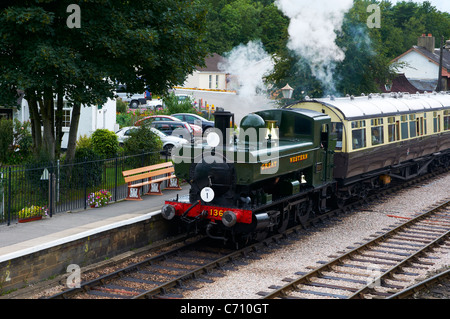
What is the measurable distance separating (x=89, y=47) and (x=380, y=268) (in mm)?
8675

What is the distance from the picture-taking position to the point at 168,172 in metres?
17.2

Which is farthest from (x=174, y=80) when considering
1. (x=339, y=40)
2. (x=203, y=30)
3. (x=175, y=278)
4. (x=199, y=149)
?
(x=339, y=40)

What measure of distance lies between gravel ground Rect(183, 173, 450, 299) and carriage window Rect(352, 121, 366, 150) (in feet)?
6.65

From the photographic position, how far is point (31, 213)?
12.9 metres

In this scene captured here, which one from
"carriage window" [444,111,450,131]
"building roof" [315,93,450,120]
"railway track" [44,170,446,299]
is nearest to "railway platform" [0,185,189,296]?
"railway track" [44,170,446,299]

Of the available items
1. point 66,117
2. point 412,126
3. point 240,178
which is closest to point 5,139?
point 66,117

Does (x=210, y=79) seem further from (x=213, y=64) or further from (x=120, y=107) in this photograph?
(x=120, y=107)

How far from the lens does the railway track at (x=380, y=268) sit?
396 inches

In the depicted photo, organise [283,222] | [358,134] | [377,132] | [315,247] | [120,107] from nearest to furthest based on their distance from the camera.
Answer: [315,247] < [283,222] < [358,134] < [377,132] < [120,107]

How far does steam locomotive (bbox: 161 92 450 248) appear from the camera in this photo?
12078 millimetres

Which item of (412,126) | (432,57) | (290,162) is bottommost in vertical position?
(290,162)

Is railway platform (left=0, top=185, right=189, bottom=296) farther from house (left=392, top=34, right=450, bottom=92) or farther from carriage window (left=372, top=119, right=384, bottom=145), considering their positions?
house (left=392, top=34, right=450, bottom=92)

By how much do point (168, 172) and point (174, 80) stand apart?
275cm
